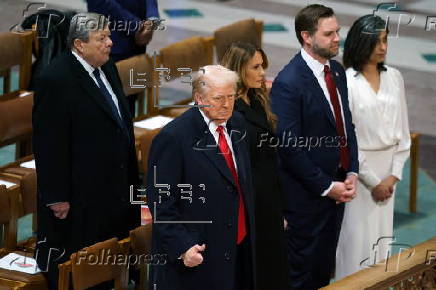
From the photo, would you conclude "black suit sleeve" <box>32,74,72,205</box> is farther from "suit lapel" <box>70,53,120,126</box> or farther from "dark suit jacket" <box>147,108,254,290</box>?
"dark suit jacket" <box>147,108,254,290</box>

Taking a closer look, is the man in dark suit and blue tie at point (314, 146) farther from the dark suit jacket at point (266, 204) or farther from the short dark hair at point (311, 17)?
the dark suit jacket at point (266, 204)

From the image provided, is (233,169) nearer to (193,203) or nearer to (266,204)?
(193,203)

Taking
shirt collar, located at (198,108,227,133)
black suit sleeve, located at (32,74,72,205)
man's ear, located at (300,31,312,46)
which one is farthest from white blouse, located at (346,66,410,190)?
black suit sleeve, located at (32,74,72,205)

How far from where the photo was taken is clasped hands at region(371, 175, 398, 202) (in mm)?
7113

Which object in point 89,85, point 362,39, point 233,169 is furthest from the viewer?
point 362,39

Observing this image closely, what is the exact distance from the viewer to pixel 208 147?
5676 mm

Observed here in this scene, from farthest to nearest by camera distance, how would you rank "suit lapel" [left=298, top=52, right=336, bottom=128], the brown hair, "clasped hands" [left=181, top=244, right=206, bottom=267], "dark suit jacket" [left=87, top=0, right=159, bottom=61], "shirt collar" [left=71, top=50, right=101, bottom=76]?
1. "dark suit jacket" [left=87, top=0, right=159, bottom=61]
2. "suit lapel" [left=298, top=52, right=336, bottom=128]
3. "shirt collar" [left=71, top=50, right=101, bottom=76]
4. the brown hair
5. "clasped hands" [left=181, top=244, right=206, bottom=267]

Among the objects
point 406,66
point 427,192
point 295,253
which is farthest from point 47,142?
point 406,66

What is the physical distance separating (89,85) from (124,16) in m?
2.37

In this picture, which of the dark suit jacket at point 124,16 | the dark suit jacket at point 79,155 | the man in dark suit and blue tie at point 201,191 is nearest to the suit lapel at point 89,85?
the dark suit jacket at point 79,155

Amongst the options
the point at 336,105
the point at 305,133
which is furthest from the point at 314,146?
the point at 336,105

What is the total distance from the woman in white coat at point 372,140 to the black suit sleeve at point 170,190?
1812mm

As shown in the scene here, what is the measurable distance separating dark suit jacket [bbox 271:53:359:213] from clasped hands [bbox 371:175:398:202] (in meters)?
0.44

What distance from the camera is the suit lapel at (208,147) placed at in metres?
5.66
